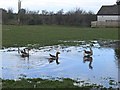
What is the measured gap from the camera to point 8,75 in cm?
1320

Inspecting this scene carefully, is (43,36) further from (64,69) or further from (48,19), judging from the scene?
(48,19)

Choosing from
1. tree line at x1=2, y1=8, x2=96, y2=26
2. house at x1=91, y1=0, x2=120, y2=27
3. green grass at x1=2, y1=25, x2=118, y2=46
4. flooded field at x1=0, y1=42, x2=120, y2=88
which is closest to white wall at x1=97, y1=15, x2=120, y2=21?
house at x1=91, y1=0, x2=120, y2=27

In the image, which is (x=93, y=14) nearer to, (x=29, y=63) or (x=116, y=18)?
(x=116, y=18)

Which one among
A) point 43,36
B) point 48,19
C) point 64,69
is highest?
point 48,19

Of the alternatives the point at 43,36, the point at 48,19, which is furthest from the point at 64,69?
the point at 48,19

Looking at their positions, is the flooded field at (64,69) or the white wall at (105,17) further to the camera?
the white wall at (105,17)

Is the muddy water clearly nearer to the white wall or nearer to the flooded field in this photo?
the flooded field

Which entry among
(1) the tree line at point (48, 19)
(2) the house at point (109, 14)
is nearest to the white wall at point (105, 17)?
(2) the house at point (109, 14)

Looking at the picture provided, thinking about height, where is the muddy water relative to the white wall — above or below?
below

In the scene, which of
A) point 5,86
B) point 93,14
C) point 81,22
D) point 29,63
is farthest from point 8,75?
point 93,14

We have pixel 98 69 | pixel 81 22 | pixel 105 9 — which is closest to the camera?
pixel 98 69

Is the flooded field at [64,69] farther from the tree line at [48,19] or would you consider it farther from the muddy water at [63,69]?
the tree line at [48,19]

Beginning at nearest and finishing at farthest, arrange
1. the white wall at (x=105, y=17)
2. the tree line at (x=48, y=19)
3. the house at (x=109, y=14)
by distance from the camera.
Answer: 1. the tree line at (x=48, y=19)
2. the house at (x=109, y=14)
3. the white wall at (x=105, y=17)

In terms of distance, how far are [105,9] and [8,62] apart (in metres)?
81.8
